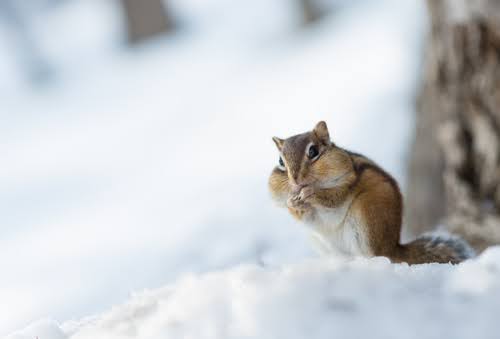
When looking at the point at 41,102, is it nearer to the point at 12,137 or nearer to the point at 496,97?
the point at 12,137

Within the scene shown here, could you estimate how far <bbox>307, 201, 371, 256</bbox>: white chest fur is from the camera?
2221 millimetres

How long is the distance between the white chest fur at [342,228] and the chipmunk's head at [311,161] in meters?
0.11

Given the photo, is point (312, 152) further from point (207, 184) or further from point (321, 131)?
point (207, 184)

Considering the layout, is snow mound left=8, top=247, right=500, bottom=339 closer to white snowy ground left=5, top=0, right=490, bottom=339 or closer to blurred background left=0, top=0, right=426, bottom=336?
white snowy ground left=5, top=0, right=490, bottom=339

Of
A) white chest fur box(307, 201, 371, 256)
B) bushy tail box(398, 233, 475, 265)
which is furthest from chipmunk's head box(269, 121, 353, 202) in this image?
bushy tail box(398, 233, 475, 265)

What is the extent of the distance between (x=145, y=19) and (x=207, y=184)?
28.3 feet

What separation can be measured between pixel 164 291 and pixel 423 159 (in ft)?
11.8

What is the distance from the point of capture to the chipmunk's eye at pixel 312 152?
2.09 meters

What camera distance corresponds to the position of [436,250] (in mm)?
2367

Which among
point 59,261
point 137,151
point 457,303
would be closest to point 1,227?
point 137,151

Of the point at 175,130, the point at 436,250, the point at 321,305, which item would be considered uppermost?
the point at 321,305

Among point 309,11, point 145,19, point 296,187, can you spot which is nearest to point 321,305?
point 296,187

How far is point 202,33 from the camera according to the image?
14484 mm

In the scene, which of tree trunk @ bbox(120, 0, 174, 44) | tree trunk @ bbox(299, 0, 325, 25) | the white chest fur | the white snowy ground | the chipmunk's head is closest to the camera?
the white snowy ground
